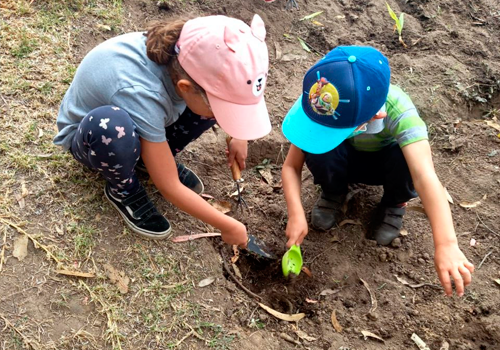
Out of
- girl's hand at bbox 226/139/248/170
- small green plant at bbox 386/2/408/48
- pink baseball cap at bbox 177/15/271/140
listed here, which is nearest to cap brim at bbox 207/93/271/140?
pink baseball cap at bbox 177/15/271/140

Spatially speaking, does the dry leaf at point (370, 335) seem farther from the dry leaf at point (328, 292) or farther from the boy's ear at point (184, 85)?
the boy's ear at point (184, 85)

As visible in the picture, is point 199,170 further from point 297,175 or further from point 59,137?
point 59,137

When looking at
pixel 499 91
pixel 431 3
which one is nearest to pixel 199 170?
pixel 499 91

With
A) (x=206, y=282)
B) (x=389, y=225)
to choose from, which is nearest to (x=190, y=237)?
(x=206, y=282)

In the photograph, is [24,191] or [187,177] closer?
[24,191]

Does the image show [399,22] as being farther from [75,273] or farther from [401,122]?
[75,273]

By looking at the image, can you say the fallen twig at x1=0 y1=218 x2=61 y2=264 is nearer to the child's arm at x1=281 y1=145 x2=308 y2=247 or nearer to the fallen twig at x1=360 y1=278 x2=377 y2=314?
the child's arm at x1=281 y1=145 x2=308 y2=247

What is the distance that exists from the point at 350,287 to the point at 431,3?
102 inches

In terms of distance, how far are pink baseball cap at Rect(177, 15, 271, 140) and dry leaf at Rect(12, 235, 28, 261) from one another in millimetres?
942

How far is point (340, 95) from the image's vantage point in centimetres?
163

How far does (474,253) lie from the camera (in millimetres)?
2230

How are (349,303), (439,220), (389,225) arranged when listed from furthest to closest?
(389,225) → (349,303) → (439,220)

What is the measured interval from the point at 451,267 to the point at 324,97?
73cm

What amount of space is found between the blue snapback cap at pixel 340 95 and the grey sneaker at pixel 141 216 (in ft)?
2.30
